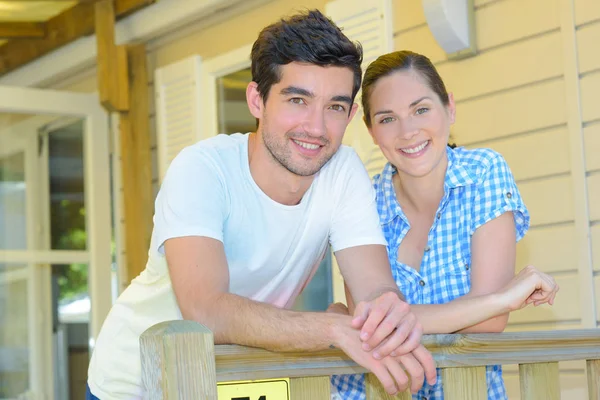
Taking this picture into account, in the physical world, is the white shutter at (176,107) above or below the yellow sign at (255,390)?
above

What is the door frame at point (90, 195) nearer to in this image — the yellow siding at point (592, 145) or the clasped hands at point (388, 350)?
the yellow siding at point (592, 145)

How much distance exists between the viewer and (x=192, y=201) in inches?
69.9

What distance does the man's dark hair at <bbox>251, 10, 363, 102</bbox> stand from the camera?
1.92 metres

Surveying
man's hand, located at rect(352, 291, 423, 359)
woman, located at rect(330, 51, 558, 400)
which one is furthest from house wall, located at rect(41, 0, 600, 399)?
man's hand, located at rect(352, 291, 423, 359)

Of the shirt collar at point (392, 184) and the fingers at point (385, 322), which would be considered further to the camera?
the shirt collar at point (392, 184)

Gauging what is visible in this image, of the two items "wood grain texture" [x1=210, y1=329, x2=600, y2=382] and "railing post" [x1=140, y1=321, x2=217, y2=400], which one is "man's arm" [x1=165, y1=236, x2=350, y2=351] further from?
"railing post" [x1=140, y1=321, x2=217, y2=400]

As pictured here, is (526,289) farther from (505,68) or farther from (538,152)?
(505,68)

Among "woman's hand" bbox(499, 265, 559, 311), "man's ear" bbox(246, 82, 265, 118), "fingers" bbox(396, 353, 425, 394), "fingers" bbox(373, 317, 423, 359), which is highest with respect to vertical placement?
"man's ear" bbox(246, 82, 265, 118)

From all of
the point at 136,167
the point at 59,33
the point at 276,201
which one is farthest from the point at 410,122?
the point at 59,33

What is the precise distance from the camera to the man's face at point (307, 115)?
1.93 meters

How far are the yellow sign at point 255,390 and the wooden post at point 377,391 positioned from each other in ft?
0.68

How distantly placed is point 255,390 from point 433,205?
1.04 m

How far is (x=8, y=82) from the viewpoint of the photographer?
6.09 meters

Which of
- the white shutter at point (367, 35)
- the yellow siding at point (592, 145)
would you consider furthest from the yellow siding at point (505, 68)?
the white shutter at point (367, 35)
